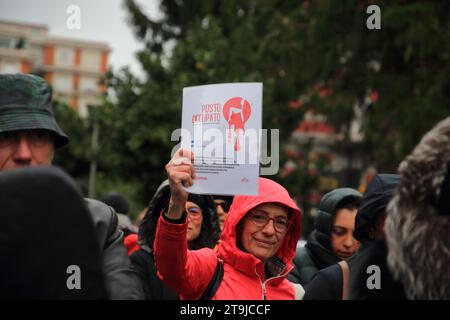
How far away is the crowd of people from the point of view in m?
1.62

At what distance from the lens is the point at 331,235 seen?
4.79 metres

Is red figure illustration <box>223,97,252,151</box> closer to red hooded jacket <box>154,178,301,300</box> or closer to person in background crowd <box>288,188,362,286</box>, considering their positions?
red hooded jacket <box>154,178,301,300</box>

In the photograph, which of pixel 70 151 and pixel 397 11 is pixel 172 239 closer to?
pixel 397 11

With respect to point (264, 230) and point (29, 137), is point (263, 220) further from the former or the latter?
point (29, 137)

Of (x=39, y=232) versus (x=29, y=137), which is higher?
(x=29, y=137)

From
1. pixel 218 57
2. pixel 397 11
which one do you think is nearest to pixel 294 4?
pixel 218 57

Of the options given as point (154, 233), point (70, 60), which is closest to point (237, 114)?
point (154, 233)

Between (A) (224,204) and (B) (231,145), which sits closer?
(B) (231,145)

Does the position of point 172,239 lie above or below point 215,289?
above

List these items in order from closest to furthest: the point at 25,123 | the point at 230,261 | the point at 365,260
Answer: the point at 365,260 < the point at 25,123 < the point at 230,261

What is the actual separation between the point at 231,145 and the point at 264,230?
2.60 feet

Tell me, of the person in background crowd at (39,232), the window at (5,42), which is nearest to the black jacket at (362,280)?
the person in background crowd at (39,232)

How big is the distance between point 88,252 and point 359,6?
13480mm
